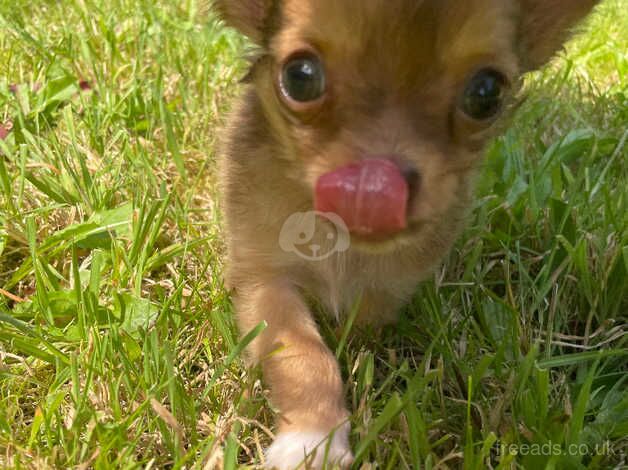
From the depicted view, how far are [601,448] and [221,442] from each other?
978mm

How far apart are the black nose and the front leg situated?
1.99ft

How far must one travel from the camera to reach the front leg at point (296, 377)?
70.9 inches

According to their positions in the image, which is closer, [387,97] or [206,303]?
[387,97]

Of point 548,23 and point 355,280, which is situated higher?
point 548,23

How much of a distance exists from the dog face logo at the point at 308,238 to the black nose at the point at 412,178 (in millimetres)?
496

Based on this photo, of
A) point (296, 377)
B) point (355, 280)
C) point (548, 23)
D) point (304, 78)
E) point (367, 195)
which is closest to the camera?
point (367, 195)

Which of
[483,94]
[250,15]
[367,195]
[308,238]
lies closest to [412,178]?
[367,195]

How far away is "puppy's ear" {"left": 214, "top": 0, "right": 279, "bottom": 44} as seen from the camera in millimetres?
1999

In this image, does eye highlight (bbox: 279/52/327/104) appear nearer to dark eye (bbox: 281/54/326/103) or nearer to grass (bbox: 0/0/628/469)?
dark eye (bbox: 281/54/326/103)

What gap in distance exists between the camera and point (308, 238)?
7.31 feet

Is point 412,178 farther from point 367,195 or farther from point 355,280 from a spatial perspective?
point 355,280

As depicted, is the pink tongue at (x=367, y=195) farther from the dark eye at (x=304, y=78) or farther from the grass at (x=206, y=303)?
the grass at (x=206, y=303)

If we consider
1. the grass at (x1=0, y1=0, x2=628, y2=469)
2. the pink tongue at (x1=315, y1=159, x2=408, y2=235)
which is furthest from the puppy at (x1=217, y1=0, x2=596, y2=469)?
the grass at (x1=0, y1=0, x2=628, y2=469)

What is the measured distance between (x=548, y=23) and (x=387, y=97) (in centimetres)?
87
